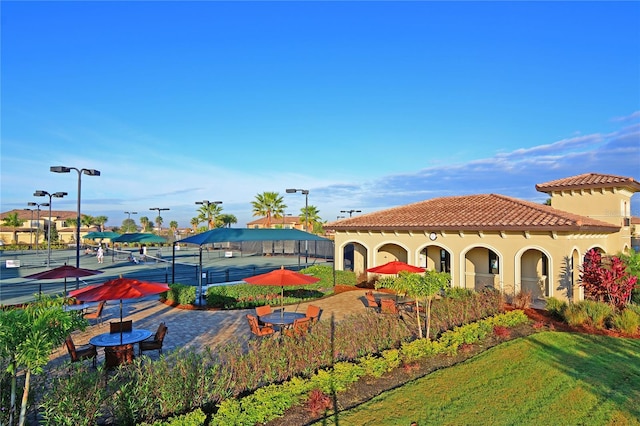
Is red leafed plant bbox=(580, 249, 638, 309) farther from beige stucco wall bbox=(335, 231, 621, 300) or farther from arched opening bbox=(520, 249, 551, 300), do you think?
arched opening bbox=(520, 249, 551, 300)

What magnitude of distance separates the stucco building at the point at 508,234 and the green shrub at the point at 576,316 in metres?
2.56

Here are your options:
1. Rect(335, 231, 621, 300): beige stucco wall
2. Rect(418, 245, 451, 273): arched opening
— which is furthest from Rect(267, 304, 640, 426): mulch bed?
Rect(418, 245, 451, 273): arched opening

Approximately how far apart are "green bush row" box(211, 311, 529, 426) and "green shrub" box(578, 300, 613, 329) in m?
3.79

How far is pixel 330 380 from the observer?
25.3 feet

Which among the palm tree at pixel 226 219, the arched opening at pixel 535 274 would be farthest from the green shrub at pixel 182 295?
the palm tree at pixel 226 219

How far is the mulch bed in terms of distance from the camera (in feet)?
22.4

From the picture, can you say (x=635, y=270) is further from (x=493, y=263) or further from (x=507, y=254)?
(x=493, y=263)

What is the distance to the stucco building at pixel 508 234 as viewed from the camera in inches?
621

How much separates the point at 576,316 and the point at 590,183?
11146mm

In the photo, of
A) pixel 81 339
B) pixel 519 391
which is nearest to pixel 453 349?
pixel 519 391

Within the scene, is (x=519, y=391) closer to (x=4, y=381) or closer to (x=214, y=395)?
(x=214, y=395)

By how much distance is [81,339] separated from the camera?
12.2m

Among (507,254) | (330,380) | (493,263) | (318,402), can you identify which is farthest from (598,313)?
(318,402)

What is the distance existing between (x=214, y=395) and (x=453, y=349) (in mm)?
5971
